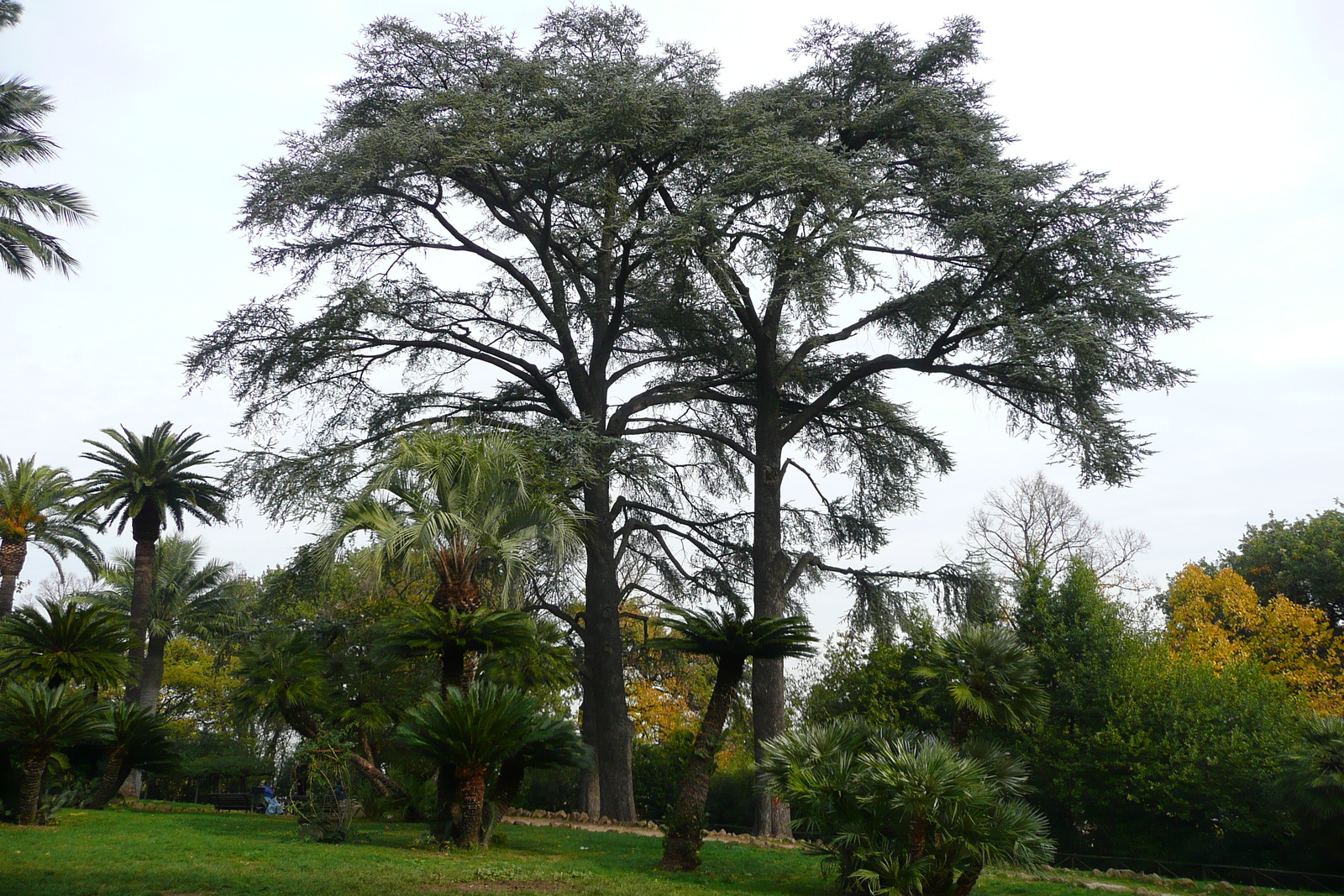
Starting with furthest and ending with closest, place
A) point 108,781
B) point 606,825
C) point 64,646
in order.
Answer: point 606,825
point 108,781
point 64,646

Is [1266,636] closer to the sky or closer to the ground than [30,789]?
closer to the sky

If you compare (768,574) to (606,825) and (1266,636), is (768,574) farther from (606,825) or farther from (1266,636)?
(1266,636)

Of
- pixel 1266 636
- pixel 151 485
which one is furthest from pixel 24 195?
pixel 1266 636

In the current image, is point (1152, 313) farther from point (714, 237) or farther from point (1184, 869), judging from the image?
point (1184, 869)

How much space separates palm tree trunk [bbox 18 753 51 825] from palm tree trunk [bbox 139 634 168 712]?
64.8ft

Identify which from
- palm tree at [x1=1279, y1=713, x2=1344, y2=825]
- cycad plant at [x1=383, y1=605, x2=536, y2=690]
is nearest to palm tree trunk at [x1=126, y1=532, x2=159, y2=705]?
cycad plant at [x1=383, y1=605, x2=536, y2=690]

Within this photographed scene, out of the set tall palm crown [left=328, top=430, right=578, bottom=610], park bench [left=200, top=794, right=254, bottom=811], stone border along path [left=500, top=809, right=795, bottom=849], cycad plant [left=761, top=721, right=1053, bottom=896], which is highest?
tall palm crown [left=328, top=430, right=578, bottom=610]

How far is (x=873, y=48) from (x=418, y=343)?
11.8 m

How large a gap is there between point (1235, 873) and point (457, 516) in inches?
591

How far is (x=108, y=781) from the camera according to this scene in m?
17.1

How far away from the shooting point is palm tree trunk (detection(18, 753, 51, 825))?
45.5 feet

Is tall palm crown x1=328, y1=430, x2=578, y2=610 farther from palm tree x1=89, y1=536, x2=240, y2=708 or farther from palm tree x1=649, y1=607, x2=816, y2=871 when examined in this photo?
→ palm tree x1=89, y1=536, x2=240, y2=708

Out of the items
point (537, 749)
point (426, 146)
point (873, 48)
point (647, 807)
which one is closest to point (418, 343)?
point (426, 146)

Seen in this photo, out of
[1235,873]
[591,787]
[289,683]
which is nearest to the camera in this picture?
[289,683]
